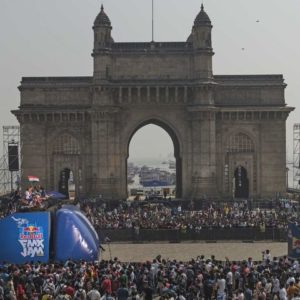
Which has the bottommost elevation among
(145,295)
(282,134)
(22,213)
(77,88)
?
(145,295)

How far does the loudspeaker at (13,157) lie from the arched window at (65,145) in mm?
3367

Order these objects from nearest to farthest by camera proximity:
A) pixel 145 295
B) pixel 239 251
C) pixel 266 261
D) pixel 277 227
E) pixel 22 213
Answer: pixel 145 295 < pixel 266 261 < pixel 22 213 < pixel 239 251 < pixel 277 227

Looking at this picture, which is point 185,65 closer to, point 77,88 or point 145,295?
point 77,88

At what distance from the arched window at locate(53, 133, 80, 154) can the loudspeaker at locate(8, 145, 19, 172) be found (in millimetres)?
3367

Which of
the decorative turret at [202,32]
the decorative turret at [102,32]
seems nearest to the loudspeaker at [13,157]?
the decorative turret at [102,32]

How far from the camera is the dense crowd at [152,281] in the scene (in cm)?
2466

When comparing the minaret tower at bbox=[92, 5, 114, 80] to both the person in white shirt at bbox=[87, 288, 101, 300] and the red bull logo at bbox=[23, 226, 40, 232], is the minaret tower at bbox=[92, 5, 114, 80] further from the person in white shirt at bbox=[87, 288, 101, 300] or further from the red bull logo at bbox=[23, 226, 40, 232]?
the person in white shirt at bbox=[87, 288, 101, 300]

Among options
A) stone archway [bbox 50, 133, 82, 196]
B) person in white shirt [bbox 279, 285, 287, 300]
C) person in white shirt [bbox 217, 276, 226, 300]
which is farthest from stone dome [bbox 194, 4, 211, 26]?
person in white shirt [bbox 279, 285, 287, 300]

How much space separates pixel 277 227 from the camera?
154 feet

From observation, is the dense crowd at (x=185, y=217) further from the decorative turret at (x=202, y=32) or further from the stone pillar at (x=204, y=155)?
the decorative turret at (x=202, y=32)

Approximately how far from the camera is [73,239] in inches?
1350

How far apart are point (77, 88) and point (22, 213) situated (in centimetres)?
3117

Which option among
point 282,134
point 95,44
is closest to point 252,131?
point 282,134

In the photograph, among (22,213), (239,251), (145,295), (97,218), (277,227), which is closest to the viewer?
(145,295)
